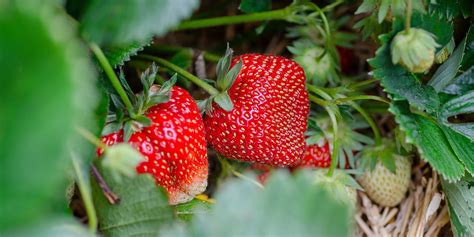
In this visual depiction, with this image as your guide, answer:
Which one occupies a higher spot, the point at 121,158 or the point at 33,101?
the point at 33,101

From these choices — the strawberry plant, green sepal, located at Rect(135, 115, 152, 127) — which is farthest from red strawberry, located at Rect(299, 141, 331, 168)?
green sepal, located at Rect(135, 115, 152, 127)

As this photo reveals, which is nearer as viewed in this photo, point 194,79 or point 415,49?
point 415,49

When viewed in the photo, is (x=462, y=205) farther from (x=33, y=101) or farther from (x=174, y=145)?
(x=33, y=101)

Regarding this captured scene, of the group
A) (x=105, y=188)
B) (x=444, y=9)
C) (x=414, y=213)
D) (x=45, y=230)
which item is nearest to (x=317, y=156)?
(x=414, y=213)

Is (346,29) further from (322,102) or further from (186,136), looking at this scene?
(186,136)

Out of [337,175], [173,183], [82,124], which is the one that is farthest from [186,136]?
[337,175]

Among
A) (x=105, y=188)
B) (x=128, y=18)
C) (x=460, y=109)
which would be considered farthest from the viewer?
(x=460, y=109)
